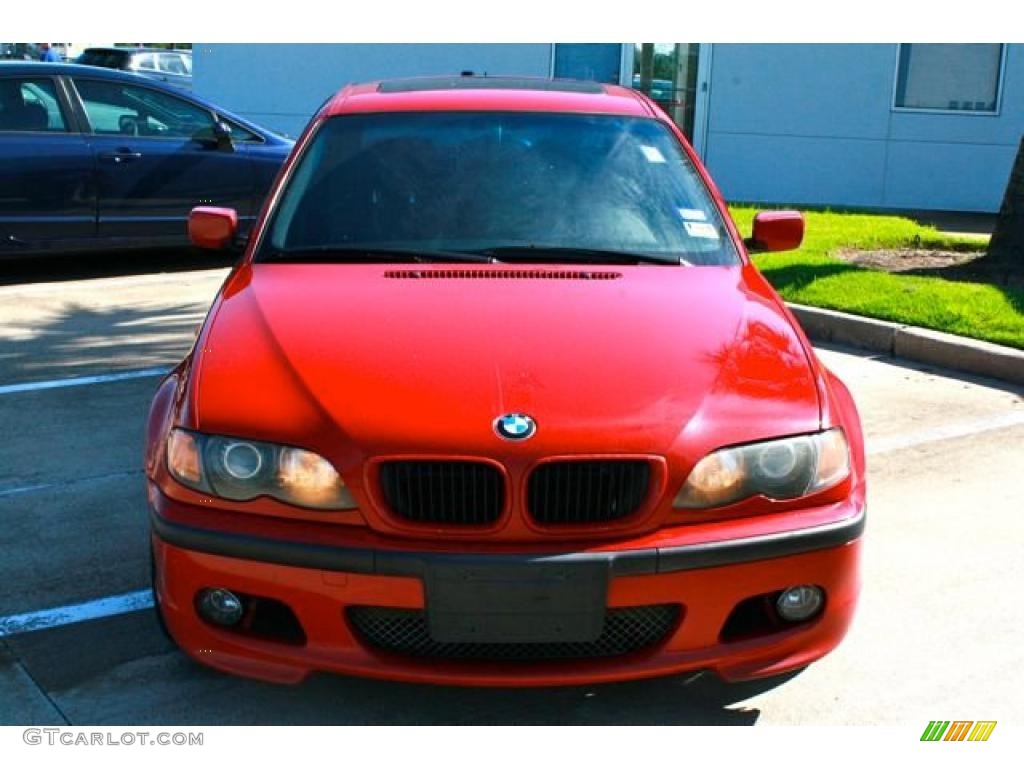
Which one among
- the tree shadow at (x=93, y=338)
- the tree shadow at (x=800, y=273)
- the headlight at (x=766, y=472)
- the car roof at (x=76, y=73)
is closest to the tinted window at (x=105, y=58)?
the car roof at (x=76, y=73)

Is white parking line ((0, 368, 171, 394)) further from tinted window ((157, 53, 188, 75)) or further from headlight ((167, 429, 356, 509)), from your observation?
tinted window ((157, 53, 188, 75))

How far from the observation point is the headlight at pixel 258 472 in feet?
9.96

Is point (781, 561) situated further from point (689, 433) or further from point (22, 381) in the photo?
point (22, 381)

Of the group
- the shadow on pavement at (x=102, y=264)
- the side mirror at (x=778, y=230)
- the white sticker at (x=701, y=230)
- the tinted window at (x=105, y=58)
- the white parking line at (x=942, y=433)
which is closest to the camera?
the white sticker at (x=701, y=230)

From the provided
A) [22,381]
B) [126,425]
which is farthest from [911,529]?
[22,381]

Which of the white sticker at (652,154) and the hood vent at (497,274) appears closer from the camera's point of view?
the hood vent at (497,274)

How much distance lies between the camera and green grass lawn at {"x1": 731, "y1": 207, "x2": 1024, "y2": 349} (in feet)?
24.2

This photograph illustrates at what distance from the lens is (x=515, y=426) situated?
304 centimetres

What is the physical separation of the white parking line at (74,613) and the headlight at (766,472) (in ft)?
6.19

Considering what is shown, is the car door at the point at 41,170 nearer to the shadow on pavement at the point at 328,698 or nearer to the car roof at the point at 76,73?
the car roof at the point at 76,73

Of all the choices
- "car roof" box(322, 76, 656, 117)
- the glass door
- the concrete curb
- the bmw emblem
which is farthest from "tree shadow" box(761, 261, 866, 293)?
the glass door

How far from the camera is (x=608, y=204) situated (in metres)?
4.32

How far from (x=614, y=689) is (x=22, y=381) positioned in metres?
4.38
